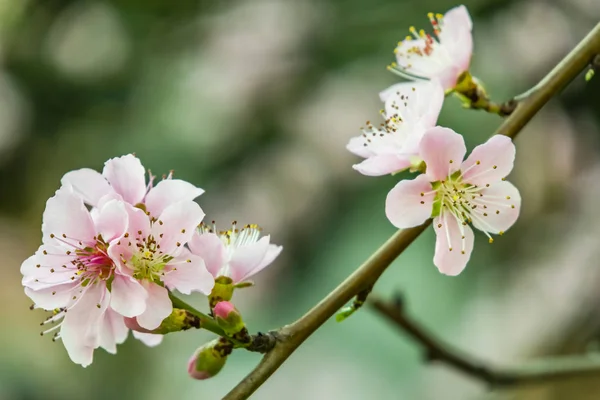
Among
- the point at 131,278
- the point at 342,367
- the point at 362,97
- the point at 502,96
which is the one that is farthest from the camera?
the point at 362,97

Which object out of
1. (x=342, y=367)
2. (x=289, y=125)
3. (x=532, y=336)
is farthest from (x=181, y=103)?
(x=532, y=336)

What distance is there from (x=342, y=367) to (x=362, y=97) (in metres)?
0.76

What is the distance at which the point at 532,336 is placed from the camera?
5.73 feet

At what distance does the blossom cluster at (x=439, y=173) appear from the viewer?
44 centimetres

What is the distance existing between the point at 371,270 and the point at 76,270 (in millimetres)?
197

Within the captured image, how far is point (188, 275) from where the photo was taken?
0.44 meters

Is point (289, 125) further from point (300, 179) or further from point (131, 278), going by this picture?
point (131, 278)

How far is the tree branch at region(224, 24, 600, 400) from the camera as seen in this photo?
413mm

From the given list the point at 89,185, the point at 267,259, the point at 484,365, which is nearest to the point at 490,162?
the point at 267,259

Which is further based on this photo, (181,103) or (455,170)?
(181,103)

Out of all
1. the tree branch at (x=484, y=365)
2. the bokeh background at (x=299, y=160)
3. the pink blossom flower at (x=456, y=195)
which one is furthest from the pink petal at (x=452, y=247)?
the bokeh background at (x=299, y=160)

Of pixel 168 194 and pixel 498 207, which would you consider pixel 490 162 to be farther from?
pixel 168 194

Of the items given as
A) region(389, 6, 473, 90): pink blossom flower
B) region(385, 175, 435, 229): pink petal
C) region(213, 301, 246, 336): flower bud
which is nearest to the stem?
region(213, 301, 246, 336): flower bud

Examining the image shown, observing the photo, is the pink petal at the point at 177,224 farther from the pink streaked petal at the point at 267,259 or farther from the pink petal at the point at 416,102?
the pink petal at the point at 416,102
